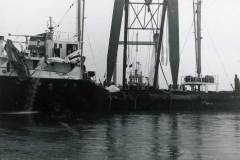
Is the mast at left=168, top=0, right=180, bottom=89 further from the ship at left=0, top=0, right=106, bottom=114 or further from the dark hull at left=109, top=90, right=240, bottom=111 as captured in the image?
the ship at left=0, top=0, right=106, bottom=114

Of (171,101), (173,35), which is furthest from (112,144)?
(171,101)

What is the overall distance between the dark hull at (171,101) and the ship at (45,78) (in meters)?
3.36

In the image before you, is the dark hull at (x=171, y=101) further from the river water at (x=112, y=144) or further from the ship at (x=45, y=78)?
the river water at (x=112, y=144)

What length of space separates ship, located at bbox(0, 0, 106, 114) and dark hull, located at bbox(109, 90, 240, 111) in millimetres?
3357

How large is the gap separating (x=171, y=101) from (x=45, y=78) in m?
13.7

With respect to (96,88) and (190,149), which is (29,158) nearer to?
(190,149)

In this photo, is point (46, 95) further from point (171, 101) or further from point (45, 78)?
point (171, 101)

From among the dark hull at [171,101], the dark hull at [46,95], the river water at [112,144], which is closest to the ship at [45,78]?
the dark hull at [46,95]

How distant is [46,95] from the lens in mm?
33656

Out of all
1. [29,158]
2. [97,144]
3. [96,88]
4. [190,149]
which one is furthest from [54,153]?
[96,88]

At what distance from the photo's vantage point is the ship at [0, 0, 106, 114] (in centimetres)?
3322

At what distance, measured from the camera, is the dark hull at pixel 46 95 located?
3309 cm

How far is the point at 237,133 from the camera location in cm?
2158

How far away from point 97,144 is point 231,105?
33.6 metres
